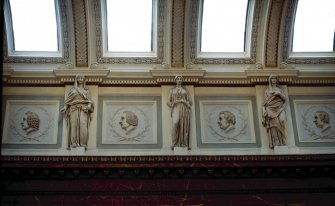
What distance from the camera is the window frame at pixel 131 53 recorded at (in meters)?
12.0

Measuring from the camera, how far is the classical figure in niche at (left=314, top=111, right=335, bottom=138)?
11.7m

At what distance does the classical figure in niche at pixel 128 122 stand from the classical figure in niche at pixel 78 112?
28.6 inches

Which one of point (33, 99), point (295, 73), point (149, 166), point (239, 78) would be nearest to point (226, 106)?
point (239, 78)

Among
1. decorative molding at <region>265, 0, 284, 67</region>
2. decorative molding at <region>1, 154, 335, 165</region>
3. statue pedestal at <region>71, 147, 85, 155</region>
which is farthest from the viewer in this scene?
decorative molding at <region>265, 0, 284, 67</region>

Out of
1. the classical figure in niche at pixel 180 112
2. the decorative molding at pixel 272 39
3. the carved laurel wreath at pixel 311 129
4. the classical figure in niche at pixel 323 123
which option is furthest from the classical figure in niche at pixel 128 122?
the classical figure in niche at pixel 323 123

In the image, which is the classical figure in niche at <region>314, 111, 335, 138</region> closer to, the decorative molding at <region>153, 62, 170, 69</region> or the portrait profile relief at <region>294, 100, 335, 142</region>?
the portrait profile relief at <region>294, 100, 335, 142</region>

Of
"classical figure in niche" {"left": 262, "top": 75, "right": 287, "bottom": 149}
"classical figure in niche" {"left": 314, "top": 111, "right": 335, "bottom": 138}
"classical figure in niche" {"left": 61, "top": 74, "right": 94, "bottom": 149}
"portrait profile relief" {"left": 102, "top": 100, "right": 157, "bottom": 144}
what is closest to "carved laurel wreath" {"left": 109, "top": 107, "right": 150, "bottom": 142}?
"portrait profile relief" {"left": 102, "top": 100, "right": 157, "bottom": 144}

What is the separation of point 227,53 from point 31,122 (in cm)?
493

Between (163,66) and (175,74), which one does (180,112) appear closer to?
(175,74)

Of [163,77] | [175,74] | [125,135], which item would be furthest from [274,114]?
[125,135]

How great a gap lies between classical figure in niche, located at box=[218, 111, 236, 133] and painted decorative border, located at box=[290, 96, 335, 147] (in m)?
1.42

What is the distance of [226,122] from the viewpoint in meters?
11.7

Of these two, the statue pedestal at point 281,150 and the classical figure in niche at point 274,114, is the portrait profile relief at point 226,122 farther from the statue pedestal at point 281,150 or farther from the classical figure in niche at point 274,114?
the statue pedestal at point 281,150

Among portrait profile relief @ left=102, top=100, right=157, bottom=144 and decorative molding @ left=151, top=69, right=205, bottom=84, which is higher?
decorative molding @ left=151, top=69, right=205, bottom=84
